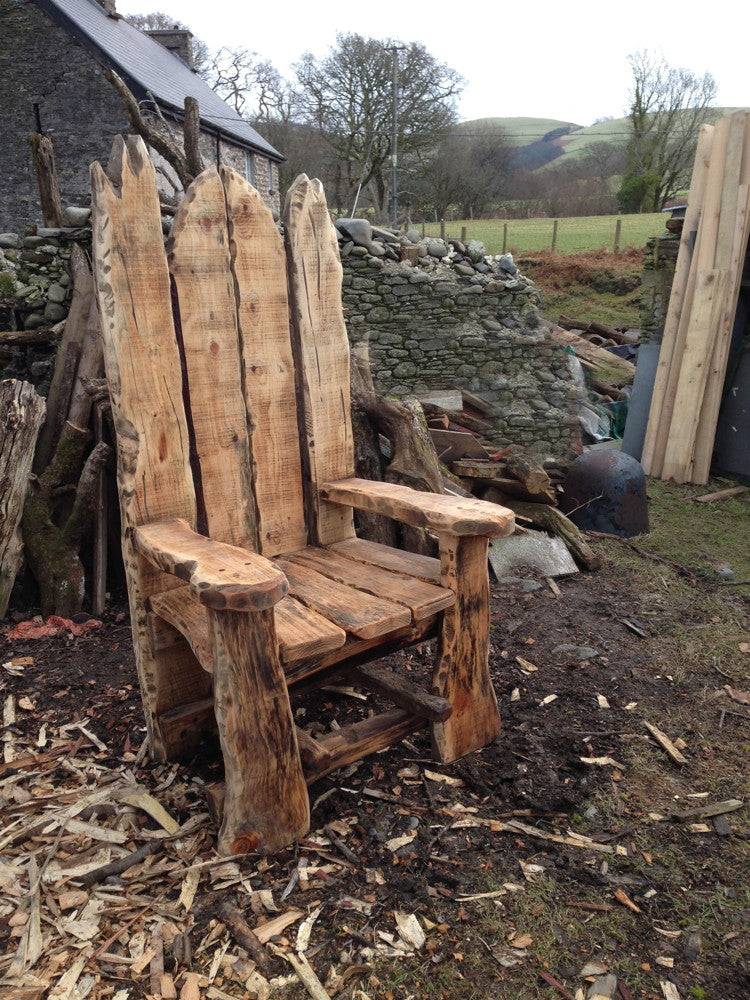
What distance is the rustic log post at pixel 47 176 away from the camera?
201 inches

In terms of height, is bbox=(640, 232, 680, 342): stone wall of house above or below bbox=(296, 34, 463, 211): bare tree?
below

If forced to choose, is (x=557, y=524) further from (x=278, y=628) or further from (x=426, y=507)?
(x=278, y=628)

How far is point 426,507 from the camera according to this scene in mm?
2070

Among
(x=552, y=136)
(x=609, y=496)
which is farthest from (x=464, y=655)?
(x=552, y=136)

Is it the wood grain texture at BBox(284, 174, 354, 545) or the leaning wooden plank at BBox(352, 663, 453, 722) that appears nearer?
the leaning wooden plank at BBox(352, 663, 453, 722)

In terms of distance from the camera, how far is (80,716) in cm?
244

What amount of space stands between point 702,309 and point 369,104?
65.1ft

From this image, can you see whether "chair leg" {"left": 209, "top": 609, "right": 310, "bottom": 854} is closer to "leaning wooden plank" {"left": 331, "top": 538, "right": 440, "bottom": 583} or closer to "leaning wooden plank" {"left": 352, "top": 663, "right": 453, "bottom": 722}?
"leaning wooden plank" {"left": 352, "top": 663, "right": 453, "bottom": 722}

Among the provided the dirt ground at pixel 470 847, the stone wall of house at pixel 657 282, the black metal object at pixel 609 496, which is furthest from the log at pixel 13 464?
the stone wall of house at pixel 657 282

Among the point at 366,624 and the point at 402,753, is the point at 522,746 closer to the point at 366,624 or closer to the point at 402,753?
the point at 402,753

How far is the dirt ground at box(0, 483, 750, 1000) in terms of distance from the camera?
1.53m

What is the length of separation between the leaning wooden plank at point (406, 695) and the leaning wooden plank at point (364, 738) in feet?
0.13

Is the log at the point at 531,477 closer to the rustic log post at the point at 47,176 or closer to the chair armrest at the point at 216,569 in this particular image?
the chair armrest at the point at 216,569

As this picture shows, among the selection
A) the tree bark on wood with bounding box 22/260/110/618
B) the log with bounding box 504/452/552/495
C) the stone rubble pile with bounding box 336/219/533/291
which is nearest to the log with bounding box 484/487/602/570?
the log with bounding box 504/452/552/495
